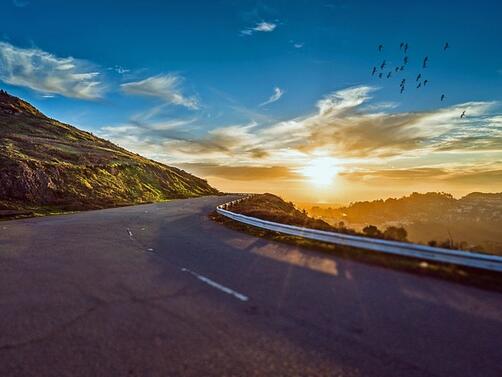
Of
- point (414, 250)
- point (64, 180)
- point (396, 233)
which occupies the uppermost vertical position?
point (64, 180)

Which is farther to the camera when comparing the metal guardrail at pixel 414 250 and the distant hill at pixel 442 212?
the distant hill at pixel 442 212

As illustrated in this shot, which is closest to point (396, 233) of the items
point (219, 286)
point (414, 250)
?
point (414, 250)

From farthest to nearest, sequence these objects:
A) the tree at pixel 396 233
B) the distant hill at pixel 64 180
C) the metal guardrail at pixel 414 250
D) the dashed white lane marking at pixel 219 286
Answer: the distant hill at pixel 64 180, the tree at pixel 396 233, the metal guardrail at pixel 414 250, the dashed white lane marking at pixel 219 286

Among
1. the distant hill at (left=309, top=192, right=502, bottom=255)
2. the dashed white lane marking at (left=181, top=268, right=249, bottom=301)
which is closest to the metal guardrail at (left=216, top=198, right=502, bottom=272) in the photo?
the dashed white lane marking at (left=181, top=268, right=249, bottom=301)

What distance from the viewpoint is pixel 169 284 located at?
7.21 m

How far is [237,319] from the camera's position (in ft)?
17.4

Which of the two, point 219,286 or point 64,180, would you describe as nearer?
point 219,286

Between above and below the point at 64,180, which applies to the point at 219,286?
below

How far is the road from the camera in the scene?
13.2ft

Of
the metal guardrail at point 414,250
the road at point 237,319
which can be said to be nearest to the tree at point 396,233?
the metal guardrail at point 414,250

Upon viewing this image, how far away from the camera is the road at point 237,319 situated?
4.03 meters

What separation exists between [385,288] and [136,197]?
40312 millimetres

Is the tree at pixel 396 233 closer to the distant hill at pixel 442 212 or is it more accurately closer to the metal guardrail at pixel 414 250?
the metal guardrail at pixel 414 250

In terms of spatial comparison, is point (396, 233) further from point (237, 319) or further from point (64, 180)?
point (64, 180)
